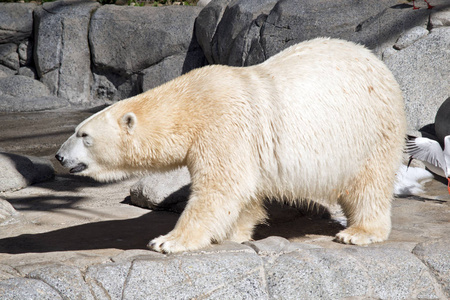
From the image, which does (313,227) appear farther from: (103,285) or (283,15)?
(283,15)

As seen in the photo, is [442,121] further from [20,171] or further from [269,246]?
[20,171]

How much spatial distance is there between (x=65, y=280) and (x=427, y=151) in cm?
367

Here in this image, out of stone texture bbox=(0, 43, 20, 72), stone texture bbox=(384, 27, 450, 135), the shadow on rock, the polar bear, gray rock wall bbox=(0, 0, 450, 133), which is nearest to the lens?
the polar bear

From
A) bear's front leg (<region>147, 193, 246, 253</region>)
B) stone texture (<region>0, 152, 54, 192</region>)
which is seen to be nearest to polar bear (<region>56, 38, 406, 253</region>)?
bear's front leg (<region>147, 193, 246, 253</region>)

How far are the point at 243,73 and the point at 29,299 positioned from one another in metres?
1.93

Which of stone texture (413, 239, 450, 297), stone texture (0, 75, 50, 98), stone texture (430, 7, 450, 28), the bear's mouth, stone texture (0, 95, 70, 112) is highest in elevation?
stone texture (430, 7, 450, 28)

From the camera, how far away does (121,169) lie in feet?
12.1

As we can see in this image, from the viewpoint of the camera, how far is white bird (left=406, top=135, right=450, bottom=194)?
5.04 m

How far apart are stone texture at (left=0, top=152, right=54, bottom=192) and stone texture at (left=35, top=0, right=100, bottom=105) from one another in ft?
20.5

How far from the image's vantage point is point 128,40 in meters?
11.6

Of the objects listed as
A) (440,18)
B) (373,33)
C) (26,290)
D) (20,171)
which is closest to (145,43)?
(373,33)

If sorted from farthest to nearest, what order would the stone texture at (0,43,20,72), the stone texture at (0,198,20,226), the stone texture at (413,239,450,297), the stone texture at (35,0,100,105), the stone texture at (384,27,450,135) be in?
the stone texture at (0,43,20,72), the stone texture at (35,0,100,105), the stone texture at (384,27,450,135), the stone texture at (0,198,20,226), the stone texture at (413,239,450,297)

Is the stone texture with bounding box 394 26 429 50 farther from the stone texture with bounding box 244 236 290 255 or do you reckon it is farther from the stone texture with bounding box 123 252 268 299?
the stone texture with bounding box 123 252 268 299

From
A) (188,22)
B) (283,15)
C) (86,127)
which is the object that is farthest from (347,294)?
(188,22)
